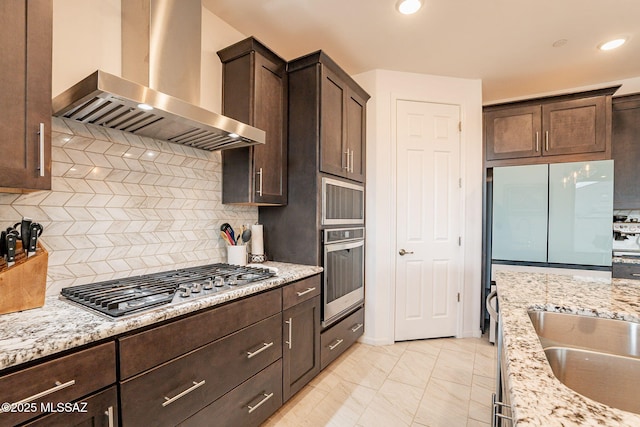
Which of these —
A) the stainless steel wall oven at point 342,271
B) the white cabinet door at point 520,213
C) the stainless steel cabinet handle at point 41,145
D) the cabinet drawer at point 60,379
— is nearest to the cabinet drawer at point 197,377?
the cabinet drawer at point 60,379

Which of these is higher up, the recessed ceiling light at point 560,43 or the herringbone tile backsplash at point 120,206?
the recessed ceiling light at point 560,43

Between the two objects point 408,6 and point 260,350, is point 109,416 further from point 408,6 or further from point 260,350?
point 408,6

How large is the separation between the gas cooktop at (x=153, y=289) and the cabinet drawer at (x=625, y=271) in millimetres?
3019

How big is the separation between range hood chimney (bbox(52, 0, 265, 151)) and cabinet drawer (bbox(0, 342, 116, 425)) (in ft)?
3.04

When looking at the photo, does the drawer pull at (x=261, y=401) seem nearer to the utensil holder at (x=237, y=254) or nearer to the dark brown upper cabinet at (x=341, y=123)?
the utensil holder at (x=237, y=254)

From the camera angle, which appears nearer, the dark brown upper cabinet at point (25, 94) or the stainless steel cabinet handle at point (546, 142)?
the dark brown upper cabinet at point (25, 94)

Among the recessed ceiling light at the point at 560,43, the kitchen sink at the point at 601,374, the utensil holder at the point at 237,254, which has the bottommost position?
the kitchen sink at the point at 601,374

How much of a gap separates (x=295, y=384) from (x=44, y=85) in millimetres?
1957

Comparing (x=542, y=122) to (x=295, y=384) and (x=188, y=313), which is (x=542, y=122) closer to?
(x=295, y=384)

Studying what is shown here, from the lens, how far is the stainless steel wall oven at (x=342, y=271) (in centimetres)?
222

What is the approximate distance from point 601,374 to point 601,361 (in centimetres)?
4

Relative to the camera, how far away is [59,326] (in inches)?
38.3

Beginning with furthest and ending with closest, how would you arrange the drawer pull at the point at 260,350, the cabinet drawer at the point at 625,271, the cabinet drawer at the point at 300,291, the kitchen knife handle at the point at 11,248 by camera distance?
the cabinet drawer at the point at 625,271, the cabinet drawer at the point at 300,291, the drawer pull at the point at 260,350, the kitchen knife handle at the point at 11,248

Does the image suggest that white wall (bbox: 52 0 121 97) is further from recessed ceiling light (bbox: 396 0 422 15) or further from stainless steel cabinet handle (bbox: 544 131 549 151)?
stainless steel cabinet handle (bbox: 544 131 549 151)
